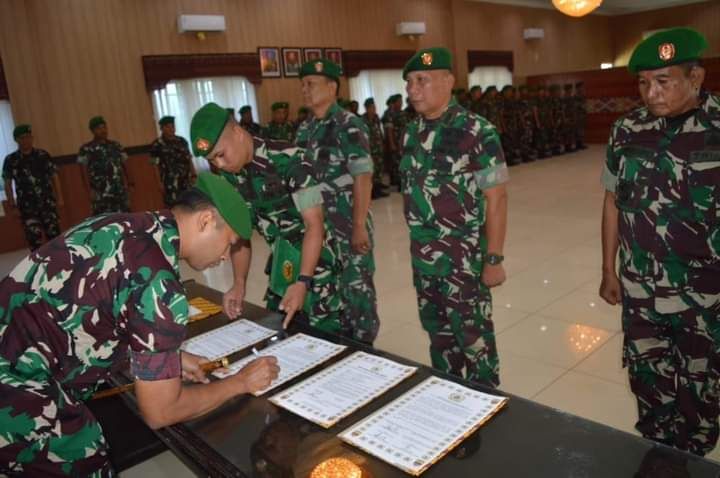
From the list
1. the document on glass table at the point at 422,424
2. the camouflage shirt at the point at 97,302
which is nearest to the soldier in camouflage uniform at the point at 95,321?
the camouflage shirt at the point at 97,302

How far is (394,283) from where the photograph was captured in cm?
445

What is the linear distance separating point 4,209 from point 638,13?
17928 millimetres

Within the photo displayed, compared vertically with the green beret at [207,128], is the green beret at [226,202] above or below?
below

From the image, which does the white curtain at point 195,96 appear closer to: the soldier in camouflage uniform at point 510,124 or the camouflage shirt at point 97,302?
the soldier in camouflage uniform at point 510,124

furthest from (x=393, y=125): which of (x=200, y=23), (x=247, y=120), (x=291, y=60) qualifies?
(x=200, y=23)

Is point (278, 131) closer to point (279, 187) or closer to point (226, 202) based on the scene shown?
point (279, 187)

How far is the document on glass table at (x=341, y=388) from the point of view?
4.18 feet

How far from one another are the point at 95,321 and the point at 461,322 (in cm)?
143

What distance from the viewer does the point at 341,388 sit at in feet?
4.50

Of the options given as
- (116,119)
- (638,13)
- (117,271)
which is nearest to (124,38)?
(116,119)

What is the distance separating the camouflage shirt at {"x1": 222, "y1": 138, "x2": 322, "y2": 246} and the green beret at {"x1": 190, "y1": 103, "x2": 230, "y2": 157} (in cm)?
31

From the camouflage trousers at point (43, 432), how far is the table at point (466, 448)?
182 millimetres

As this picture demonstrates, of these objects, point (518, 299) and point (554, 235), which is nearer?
point (518, 299)

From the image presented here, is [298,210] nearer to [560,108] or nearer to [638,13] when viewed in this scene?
[560,108]
